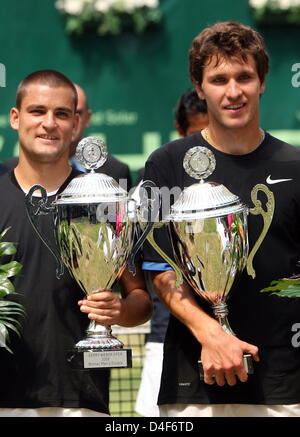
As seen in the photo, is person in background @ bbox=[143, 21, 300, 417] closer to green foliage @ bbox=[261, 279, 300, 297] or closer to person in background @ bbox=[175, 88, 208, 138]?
green foliage @ bbox=[261, 279, 300, 297]

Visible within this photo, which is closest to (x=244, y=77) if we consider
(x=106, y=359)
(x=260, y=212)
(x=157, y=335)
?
(x=260, y=212)

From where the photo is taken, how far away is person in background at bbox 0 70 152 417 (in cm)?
319

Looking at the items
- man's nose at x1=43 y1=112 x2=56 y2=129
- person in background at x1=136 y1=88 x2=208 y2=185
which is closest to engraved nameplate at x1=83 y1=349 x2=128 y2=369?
man's nose at x1=43 y1=112 x2=56 y2=129

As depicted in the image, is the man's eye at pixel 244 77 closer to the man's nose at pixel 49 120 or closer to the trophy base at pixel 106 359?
the man's nose at pixel 49 120

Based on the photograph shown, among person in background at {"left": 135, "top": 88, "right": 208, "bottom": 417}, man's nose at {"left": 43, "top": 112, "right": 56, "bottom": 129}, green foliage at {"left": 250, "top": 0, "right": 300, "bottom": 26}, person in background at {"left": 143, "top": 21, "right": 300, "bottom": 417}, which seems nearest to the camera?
person in background at {"left": 143, "top": 21, "right": 300, "bottom": 417}

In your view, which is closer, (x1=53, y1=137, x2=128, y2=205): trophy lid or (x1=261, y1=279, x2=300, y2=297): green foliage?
(x1=261, y1=279, x2=300, y2=297): green foliage

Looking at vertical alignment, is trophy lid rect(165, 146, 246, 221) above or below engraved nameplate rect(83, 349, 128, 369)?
above

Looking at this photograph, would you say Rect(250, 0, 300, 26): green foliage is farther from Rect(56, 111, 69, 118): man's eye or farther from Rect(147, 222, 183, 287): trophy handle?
Rect(147, 222, 183, 287): trophy handle

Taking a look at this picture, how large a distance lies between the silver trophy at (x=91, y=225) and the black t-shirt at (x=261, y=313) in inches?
6.9

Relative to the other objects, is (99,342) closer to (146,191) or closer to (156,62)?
(146,191)

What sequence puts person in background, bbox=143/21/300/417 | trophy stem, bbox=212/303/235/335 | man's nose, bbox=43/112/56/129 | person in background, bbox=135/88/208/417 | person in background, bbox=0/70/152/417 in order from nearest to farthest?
trophy stem, bbox=212/303/235/335, person in background, bbox=143/21/300/417, person in background, bbox=0/70/152/417, man's nose, bbox=43/112/56/129, person in background, bbox=135/88/208/417

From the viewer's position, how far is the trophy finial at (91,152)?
3.11 meters

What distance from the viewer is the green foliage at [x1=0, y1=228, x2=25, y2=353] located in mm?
2990

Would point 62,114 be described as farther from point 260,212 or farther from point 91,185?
point 260,212
